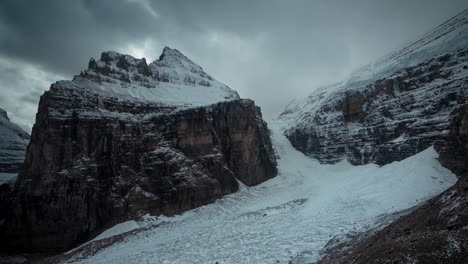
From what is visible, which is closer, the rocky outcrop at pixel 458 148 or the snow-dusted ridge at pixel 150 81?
the rocky outcrop at pixel 458 148

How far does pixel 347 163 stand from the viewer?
57406 mm

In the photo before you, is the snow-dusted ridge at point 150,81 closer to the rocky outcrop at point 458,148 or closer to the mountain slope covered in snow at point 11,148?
the mountain slope covered in snow at point 11,148

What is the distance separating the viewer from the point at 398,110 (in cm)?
4950

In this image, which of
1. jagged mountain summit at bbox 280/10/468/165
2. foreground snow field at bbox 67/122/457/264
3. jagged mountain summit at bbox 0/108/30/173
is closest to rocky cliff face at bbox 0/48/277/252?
foreground snow field at bbox 67/122/457/264

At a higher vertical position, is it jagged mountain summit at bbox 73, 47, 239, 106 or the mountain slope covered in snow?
jagged mountain summit at bbox 73, 47, 239, 106

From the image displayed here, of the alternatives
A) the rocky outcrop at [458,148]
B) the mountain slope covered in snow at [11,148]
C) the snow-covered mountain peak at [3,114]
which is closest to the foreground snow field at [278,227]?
the rocky outcrop at [458,148]

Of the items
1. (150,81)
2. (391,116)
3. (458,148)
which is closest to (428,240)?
(458,148)

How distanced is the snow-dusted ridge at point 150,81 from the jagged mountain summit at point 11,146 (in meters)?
31.1

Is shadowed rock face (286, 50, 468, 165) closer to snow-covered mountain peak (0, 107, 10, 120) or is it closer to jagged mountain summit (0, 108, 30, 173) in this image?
jagged mountain summit (0, 108, 30, 173)

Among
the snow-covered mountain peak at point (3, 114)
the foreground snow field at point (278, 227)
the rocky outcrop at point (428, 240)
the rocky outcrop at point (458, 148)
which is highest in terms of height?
the snow-covered mountain peak at point (3, 114)

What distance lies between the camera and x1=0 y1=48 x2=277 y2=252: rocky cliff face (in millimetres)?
30375

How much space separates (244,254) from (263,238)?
10.2 feet

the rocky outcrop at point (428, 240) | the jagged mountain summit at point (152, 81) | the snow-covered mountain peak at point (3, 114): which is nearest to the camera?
the rocky outcrop at point (428, 240)

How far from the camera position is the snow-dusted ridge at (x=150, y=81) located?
44.0 m
